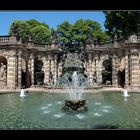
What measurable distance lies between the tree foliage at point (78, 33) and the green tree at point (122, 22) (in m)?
6.12

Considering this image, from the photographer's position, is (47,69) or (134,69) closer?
(134,69)

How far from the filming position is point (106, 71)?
4116 centimetres

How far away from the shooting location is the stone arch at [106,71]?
41062 millimetres

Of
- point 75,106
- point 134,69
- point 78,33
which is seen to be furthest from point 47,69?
point 75,106

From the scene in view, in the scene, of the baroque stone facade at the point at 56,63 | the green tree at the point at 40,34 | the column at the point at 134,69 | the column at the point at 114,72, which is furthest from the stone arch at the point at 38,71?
the green tree at the point at 40,34

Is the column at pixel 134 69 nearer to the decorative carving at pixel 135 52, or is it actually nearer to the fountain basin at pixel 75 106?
the decorative carving at pixel 135 52

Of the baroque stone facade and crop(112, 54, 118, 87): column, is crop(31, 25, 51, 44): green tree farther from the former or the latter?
crop(112, 54, 118, 87): column

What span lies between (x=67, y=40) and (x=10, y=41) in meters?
19.3

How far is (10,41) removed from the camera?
3547 cm

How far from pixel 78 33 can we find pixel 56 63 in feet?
48.7

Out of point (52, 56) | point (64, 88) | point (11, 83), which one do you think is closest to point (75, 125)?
point (64, 88)

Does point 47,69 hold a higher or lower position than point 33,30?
lower

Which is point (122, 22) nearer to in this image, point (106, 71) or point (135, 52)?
point (106, 71)
